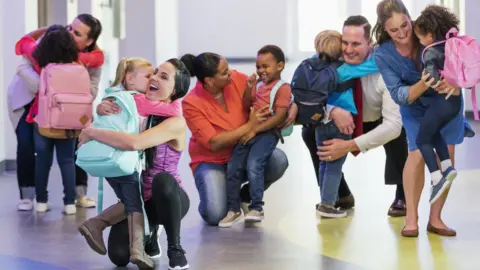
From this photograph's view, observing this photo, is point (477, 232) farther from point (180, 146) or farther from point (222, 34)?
point (222, 34)

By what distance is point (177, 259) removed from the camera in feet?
16.2

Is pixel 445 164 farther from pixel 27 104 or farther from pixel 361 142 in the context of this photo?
pixel 27 104

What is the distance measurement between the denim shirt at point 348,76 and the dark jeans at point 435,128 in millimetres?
829

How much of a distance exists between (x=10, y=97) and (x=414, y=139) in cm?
294

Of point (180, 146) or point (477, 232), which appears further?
point (477, 232)

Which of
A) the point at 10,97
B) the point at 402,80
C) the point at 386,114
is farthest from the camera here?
A: the point at 10,97

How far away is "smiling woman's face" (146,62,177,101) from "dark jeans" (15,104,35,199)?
212 centimetres

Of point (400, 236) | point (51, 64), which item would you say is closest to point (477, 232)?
point (400, 236)

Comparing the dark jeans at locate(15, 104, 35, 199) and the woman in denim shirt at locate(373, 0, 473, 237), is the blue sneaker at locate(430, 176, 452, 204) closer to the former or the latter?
the woman in denim shirt at locate(373, 0, 473, 237)

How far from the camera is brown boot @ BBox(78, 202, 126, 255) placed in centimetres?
500

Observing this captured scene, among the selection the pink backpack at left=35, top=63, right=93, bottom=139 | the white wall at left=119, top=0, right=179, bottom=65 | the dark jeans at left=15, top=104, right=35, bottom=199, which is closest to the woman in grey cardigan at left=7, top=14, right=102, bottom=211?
the dark jeans at left=15, top=104, right=35, bottom=199

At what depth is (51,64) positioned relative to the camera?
6.62 metres

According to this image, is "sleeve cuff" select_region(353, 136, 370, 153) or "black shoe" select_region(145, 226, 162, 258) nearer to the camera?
"black shoe" select_region(145, 226, 162, 258)

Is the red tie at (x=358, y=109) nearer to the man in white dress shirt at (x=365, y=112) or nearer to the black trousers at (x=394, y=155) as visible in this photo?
the man in white dress shirt at (x=365, y=112)
